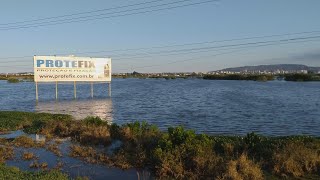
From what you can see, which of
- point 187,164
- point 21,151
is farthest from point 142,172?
point 21,151

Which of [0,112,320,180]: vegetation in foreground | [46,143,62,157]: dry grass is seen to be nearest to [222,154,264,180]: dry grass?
[0,112,320,180]: vegetation in foreground

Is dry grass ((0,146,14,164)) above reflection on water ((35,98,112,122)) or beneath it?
above

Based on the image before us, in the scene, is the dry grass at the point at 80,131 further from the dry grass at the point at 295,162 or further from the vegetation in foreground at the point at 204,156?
the dry grass at the point at 295,162

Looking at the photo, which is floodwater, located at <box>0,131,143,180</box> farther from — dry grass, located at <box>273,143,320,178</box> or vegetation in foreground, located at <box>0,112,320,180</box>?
dry grass, located at <box>273,143,320,178</box>

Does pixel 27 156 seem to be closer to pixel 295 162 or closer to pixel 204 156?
pixel 204 156

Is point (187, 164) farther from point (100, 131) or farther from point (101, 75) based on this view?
point (101, 75)

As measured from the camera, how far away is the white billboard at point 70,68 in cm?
4994

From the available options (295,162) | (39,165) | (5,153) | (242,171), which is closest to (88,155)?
(39,165)

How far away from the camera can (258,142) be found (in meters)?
15.8

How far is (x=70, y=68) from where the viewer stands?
52.8m

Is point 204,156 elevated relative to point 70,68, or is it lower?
lower

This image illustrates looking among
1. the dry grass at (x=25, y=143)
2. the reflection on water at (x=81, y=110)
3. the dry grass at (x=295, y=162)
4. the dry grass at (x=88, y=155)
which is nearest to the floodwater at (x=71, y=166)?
the dry grass at (x=88, y=155)

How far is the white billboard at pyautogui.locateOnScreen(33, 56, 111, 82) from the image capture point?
1966 inches

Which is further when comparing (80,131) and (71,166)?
(80,131)
